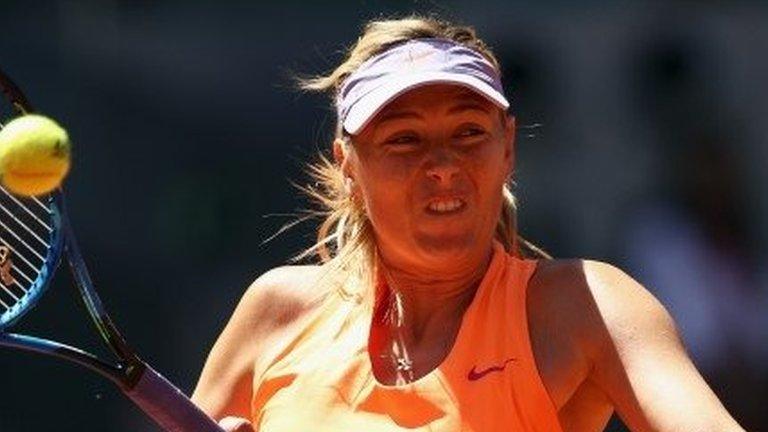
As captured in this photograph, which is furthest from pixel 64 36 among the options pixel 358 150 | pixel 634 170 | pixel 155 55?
pixel 358 150

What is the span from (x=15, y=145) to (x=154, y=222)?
8.87ft

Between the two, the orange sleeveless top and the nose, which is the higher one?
the nose

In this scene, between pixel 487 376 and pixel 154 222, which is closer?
pixel 487 376

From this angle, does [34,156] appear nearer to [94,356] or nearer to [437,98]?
[94,356]

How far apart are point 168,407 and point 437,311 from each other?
42cm

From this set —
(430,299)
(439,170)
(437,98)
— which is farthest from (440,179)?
(430,299)

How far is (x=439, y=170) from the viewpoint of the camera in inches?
108

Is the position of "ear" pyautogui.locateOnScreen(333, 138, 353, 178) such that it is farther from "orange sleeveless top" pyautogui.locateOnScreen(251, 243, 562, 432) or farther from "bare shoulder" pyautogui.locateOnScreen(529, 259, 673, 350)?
"bare shoulder" pyautogui.locateOnScreen(529, 259, 673, 350)

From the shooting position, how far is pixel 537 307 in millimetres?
2740

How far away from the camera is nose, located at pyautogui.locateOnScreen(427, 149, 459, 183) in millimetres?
2736

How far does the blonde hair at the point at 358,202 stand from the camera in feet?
9.52

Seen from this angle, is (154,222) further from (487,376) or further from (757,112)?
(487,376)

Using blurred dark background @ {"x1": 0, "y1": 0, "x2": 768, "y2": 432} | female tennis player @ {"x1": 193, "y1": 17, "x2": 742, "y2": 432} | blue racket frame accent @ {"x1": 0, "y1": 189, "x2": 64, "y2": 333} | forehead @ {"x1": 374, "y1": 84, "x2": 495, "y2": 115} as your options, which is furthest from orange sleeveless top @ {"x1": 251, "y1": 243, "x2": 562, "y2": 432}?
blurred dark background @ {"x1": 0, "y1": 0, "x2": 768, "y2": 432}

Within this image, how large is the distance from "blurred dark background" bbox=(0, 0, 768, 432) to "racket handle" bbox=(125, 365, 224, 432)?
2533mm
